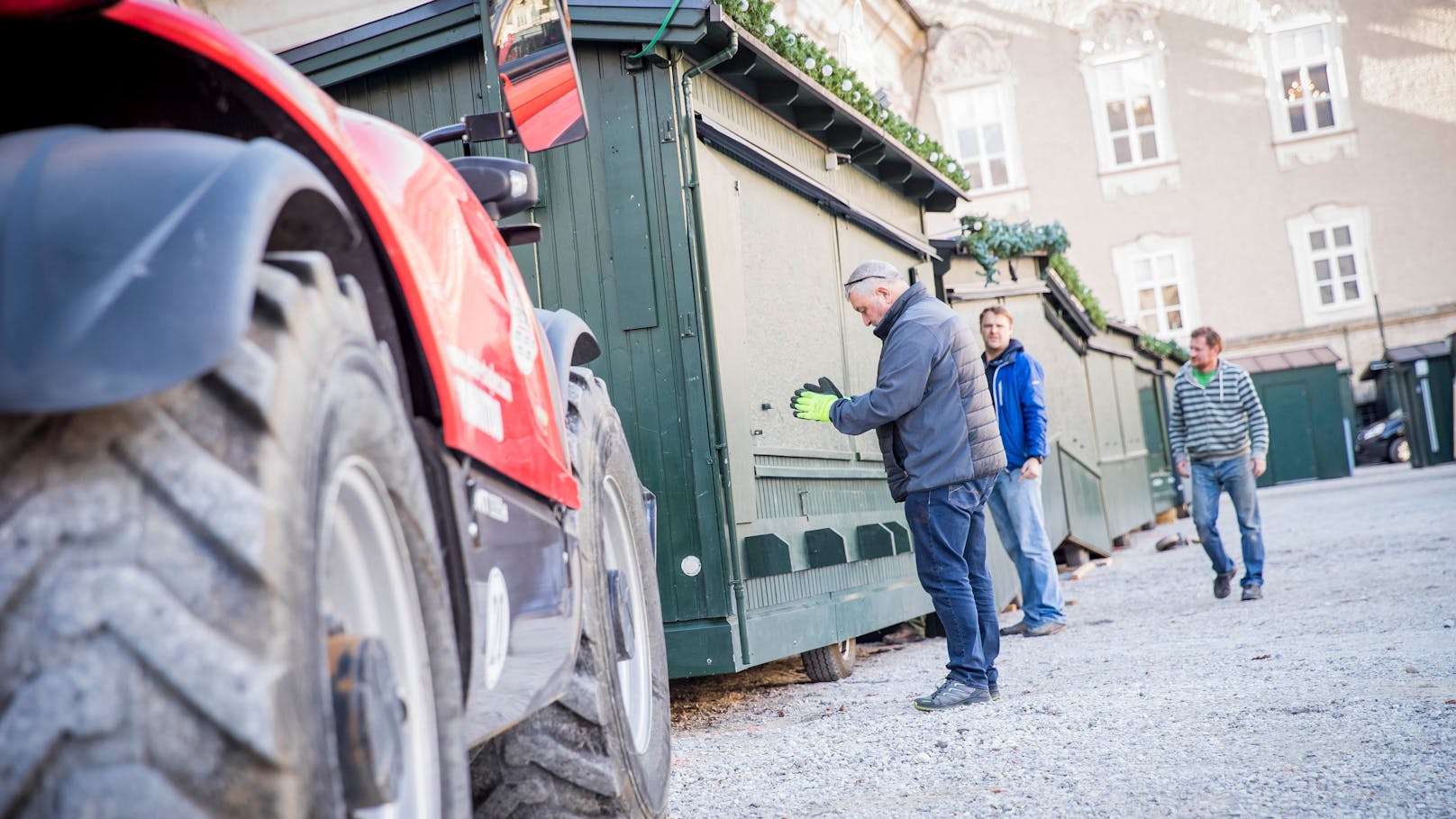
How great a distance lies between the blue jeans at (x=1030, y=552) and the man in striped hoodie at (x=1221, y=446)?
1.50 meters

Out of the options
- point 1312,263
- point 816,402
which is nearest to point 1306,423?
point 1312,263

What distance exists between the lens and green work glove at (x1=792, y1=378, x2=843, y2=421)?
6.38 m

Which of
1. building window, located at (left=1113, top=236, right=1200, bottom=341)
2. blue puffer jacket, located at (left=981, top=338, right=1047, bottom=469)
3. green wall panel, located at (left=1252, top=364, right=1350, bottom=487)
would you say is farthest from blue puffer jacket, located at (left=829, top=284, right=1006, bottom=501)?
building window, located at (left=1113, top=236, right=1200, bottom=341)

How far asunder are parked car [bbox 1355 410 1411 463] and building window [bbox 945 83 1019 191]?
11.4 metres

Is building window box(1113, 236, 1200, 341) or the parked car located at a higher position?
building window box(1113, 236, 1200, 341)

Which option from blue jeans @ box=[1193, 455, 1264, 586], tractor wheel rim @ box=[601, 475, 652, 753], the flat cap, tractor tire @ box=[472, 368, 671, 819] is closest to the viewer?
tractor tire @ box=[472, 368, 671, 819]

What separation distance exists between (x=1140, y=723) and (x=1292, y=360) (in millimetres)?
29111

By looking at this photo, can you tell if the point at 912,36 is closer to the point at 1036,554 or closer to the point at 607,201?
the point at 1036,554

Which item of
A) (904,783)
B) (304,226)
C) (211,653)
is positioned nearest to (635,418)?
(904,783)

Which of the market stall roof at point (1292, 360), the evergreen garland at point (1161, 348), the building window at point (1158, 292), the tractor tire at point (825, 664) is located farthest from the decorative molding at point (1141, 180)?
the tractor tire at point (825, 664)

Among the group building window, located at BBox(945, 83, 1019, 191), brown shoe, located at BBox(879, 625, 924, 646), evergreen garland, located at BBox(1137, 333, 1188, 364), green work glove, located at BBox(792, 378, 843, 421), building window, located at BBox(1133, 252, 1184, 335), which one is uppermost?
building window, located at BBox(945, 83, 1019, 191)

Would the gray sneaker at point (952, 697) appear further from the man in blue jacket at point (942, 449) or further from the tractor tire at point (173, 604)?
the tractor tire at point (173, 604)

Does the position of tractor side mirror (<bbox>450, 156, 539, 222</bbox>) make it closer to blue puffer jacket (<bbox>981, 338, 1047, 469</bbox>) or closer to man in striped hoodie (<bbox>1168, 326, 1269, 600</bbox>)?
blue puffer jacket (<bbox>981, 338, 1047, 469</bbox>)

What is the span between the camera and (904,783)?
14.5 ft
